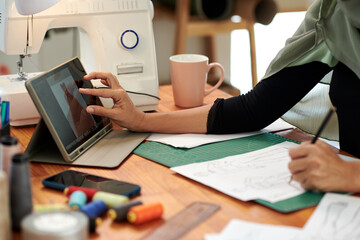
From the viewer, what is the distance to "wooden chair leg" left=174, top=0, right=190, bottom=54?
296 cm

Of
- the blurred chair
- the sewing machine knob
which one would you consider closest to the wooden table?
the sewing machine knob

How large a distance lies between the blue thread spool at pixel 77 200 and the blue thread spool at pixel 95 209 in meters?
0.02

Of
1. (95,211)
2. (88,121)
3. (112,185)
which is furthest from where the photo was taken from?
(88,121)

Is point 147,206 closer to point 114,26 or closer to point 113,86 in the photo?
point 113,86

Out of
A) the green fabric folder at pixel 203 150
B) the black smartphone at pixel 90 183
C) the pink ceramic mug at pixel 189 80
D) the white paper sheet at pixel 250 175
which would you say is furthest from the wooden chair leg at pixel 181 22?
the black smartphone at pixel 90 183

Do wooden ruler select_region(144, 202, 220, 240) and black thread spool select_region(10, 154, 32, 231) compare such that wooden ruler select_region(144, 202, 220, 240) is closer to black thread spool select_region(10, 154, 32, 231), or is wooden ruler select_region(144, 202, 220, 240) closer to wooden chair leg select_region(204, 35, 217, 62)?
black thread spool select_region(10, 154, 32, 231)

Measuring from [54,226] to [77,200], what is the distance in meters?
0.18

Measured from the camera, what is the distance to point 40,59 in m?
3.46

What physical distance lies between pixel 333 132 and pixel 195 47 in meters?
2.23

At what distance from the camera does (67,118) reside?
116 centimetres

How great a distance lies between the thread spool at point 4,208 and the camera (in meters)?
0.71

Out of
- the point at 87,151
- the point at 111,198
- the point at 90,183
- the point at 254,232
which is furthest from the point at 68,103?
the point at 254,232

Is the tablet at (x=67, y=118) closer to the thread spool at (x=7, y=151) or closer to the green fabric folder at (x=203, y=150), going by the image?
the green fabric folder at (x=203, y=150)

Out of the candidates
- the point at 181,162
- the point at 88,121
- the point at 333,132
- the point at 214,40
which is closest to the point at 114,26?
the point at 88,121
